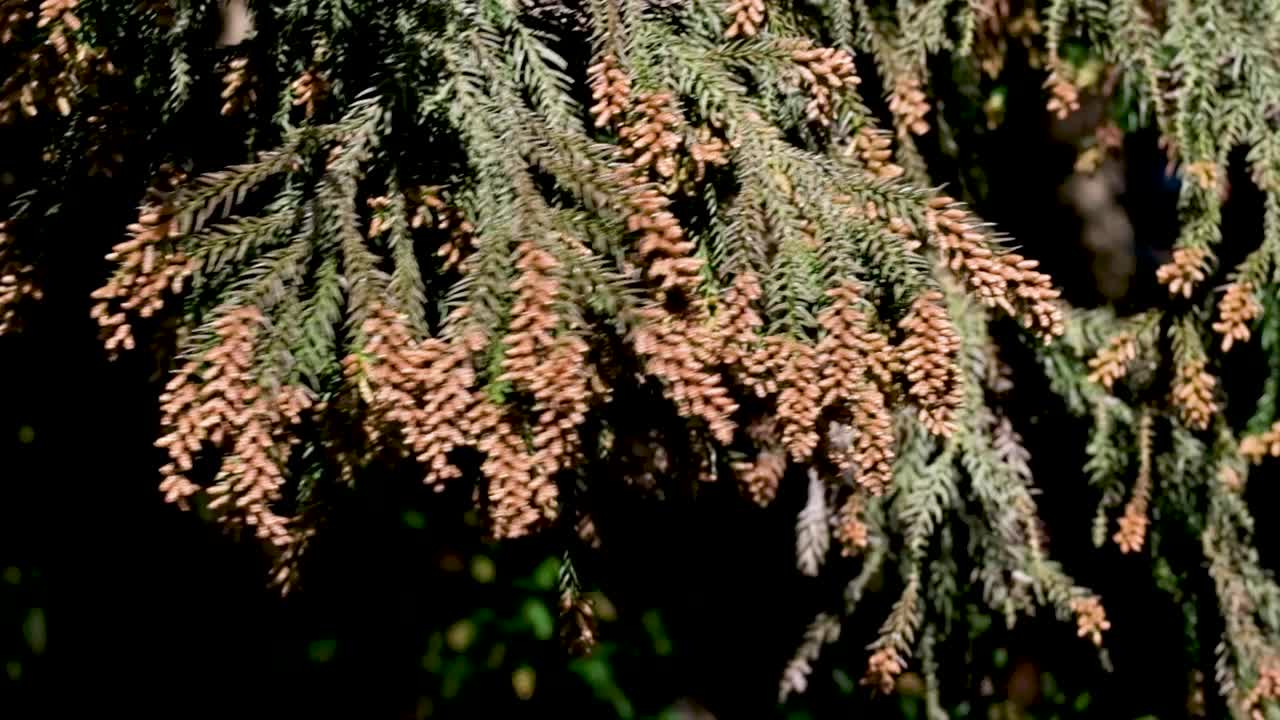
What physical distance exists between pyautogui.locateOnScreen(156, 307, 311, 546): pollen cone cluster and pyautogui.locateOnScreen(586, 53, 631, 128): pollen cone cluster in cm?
40

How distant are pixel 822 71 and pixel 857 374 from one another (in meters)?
0.35

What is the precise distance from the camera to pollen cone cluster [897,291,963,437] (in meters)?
1.36

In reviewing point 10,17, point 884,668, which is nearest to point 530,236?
point 10,17

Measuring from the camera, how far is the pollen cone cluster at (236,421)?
1.24 metres

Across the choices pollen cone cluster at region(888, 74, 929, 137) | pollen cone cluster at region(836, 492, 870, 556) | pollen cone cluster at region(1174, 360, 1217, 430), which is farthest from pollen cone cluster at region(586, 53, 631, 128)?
pollen cone cluster at region(1174, 360, 1217, 430)

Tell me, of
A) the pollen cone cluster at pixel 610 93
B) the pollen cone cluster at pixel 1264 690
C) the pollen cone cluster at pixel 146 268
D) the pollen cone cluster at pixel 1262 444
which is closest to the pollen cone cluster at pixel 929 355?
the pollen cone cluster at pixel 610 93

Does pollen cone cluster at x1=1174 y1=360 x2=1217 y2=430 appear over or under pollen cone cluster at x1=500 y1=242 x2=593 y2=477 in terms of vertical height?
under

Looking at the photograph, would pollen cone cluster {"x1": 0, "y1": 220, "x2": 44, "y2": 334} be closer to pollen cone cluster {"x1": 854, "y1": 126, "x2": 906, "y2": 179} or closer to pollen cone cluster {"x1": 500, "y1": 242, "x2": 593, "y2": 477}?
pollen cone cluster {"x1": 500, "y1": 242, "x2": 593, "y2": 477}

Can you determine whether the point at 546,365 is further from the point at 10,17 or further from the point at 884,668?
the point at 884,668

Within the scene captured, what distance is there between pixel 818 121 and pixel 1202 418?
28.9 inches

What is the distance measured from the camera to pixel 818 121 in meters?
1.63

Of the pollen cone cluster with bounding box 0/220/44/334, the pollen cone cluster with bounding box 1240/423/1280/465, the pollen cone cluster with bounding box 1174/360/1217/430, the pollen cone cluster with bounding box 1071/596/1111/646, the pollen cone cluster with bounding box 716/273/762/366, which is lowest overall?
the pollen cone cluster with bounding box 1071/596/1111/646

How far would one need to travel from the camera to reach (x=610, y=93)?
1.42 meters

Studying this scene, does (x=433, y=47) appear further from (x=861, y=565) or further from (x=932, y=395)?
(x=861, y=565)
